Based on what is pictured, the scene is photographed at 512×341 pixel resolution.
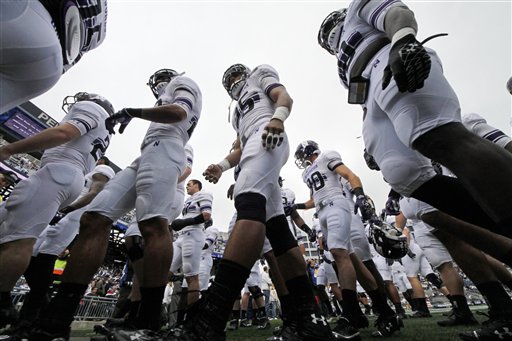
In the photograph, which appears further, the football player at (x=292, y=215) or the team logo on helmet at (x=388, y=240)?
the football player at (x=292, y=215)

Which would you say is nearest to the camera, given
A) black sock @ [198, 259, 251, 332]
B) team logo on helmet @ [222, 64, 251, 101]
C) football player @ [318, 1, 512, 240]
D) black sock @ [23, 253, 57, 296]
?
football player @ [318, 1, 512, 240]

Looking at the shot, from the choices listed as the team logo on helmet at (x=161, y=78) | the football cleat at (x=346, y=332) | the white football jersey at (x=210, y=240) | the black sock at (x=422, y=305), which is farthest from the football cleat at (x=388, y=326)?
the white football jersey at (x=210, y=240)

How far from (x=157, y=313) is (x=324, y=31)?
287 centimetres

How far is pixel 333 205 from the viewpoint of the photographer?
3941 millimetres

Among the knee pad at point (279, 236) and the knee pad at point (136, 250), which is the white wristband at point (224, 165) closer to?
the knee pad at point (279, 236)

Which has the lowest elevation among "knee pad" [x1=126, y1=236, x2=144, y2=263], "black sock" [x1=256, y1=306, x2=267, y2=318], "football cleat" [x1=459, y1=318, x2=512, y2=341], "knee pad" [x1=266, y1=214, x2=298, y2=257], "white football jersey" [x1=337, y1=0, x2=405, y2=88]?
"football cleat" [x1=459, y1=318, x2=512, y2=341]

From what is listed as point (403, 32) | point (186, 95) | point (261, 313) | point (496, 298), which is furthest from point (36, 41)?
point (261, 313)

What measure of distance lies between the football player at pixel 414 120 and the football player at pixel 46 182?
2716 mm

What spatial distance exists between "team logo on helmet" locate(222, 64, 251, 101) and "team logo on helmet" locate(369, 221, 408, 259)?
6.61 ft

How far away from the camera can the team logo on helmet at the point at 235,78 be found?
3031mm

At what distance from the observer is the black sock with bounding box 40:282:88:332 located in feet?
5.80

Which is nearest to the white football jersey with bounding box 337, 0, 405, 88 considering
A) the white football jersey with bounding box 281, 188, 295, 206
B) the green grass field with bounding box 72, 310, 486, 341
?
the green grass field with bounding box 72, 310, 486, 341

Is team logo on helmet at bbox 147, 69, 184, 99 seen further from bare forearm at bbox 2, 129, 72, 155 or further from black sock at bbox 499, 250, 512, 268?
black sock at bbox 499, 250, 512, 268

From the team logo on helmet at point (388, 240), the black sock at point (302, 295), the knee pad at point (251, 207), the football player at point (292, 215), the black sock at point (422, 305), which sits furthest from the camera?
the black sock at point (422, 305)
